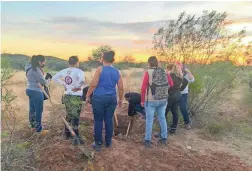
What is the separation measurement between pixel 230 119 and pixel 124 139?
4482 mm

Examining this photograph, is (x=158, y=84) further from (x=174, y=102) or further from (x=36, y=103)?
(x=36, y=103)

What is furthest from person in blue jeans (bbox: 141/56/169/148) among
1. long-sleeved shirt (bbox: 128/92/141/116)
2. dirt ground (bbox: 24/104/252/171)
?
long-sleeved shirt (bbox: 128/92/141/116)

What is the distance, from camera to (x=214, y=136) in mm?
8430

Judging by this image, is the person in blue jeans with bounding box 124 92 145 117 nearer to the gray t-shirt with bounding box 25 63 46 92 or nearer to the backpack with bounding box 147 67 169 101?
the backpack with bounding box 147 67 169 101

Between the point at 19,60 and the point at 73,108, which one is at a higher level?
the point at 19,60

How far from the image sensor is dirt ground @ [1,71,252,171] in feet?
18.8

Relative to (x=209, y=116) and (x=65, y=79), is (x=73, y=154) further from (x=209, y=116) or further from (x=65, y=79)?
(x=209, y=116)

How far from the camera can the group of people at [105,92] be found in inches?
241

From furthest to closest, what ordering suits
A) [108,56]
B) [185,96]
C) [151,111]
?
[185,96], [151,111], [108,56]

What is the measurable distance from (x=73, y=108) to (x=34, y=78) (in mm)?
1128

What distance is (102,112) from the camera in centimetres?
616

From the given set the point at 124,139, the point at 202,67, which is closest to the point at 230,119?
the point at 202,67

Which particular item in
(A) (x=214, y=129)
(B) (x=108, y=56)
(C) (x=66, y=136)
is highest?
(B) (x=108, y=56)

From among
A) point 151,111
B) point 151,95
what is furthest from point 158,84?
point 151,111
